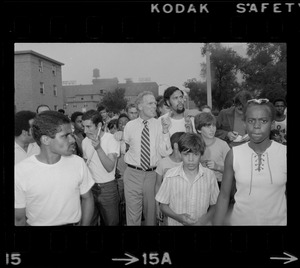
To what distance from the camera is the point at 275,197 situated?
2418 millimetres

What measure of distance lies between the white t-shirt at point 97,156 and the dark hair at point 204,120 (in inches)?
29.4

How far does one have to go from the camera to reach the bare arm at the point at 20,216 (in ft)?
7.78

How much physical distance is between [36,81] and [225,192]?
5.74 feet

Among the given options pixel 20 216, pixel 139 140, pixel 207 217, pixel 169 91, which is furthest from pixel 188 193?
pixel 20 216

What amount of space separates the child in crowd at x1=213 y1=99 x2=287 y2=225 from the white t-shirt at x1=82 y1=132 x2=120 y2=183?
110cm

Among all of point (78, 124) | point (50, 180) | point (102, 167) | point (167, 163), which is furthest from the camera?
point (78, 124)

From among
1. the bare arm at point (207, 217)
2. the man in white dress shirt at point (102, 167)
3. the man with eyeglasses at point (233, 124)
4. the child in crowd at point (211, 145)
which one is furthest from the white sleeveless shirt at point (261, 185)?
the man in white dress shirt at point (102, 167)

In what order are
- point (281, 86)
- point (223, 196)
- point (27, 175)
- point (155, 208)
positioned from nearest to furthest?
A: 1. point (27, 175)
2. point (223, 196)
3. point (281, 86)
4. point (155, 208)

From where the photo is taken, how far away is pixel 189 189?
8.86 ft

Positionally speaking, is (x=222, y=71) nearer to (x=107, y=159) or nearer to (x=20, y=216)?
(x=107, y=159)
